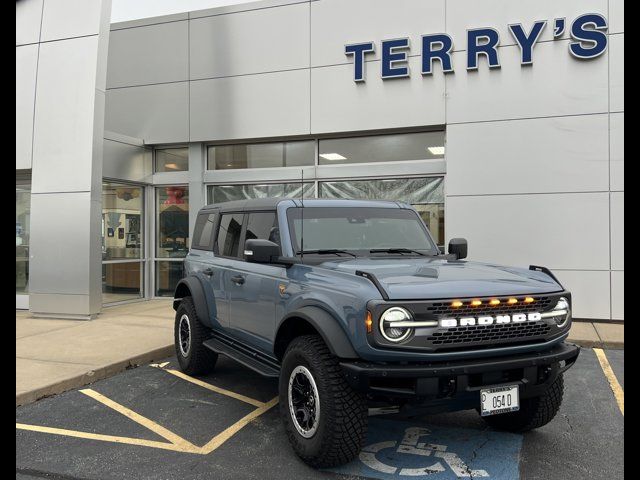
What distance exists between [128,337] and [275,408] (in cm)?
373

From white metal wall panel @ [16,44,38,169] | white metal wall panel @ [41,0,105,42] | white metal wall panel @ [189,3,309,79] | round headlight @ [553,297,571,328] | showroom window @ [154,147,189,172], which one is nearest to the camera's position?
round headlight @ [553,297,571,328]

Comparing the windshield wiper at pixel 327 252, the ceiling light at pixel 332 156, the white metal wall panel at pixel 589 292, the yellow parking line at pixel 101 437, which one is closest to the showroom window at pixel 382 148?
the ceiling light at pixel 332 156

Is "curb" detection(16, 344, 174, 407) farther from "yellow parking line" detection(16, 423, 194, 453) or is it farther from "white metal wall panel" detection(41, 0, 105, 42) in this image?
"white metal wall panel" detection(41, 0, 105, 42)

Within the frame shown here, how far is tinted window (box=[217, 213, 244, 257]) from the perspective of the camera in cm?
543

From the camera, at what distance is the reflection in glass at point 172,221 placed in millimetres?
12188

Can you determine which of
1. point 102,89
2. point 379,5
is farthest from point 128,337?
point 379,5

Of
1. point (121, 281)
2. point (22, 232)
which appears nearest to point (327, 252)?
point (121, 281)

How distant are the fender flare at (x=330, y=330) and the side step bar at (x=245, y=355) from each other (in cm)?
80

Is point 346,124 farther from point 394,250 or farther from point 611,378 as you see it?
point 611,378

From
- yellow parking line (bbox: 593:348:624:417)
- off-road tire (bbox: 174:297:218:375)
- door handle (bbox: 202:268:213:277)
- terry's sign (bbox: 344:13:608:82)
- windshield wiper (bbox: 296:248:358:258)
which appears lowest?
yellow parking line (bbox: 593:348:624:417)

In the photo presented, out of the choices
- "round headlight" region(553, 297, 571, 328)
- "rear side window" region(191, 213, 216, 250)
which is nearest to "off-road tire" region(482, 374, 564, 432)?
"round headlight" region(553, 297, 571, 328)

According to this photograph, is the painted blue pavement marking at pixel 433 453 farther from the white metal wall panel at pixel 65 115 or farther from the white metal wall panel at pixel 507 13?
the white metal wall panel at pixel 507 13

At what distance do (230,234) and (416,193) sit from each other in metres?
5.62

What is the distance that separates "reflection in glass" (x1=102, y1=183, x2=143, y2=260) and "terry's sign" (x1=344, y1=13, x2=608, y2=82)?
5609mm
